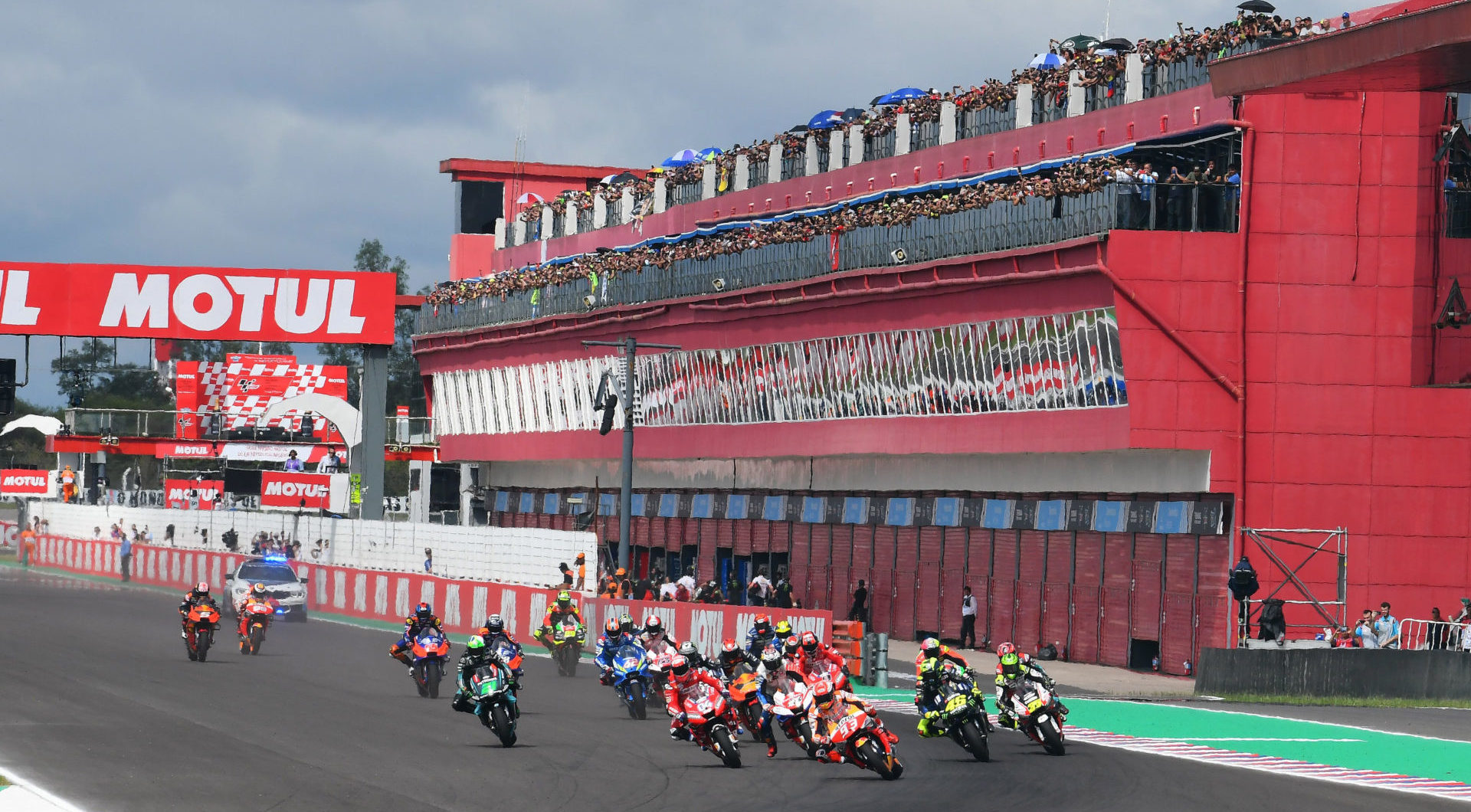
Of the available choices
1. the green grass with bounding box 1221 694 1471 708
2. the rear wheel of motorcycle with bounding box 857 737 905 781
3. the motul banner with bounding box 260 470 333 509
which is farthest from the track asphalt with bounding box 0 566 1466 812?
the motul banner with bounding box 260 470 333 509

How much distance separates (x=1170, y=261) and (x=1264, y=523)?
196 inches

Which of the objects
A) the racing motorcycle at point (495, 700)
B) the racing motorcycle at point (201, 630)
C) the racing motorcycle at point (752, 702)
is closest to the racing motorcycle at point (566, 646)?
the racing motorcycle at point (201, 630)

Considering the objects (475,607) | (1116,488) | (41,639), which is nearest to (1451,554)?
(1116,488)

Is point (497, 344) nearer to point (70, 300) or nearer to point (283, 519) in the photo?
point (283, 519)

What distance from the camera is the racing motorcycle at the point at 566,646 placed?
34688mm

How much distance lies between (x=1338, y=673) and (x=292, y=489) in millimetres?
39236

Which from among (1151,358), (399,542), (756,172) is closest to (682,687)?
(1151,358)

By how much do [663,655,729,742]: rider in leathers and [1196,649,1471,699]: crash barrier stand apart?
12.9m

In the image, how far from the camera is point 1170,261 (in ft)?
127

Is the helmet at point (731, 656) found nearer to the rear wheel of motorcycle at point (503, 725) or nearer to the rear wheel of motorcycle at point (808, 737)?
the rear wheel of motorcycle at point (808, 737)

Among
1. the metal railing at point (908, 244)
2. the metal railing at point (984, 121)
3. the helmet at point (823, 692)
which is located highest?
the metal railing at point (984, 121)

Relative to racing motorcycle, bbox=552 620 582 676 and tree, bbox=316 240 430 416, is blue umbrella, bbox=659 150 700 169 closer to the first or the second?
racing motorcycle, bbox=552 620 582 676

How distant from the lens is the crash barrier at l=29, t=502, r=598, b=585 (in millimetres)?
47938

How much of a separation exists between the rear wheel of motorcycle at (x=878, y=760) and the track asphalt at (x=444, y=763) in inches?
4.9
